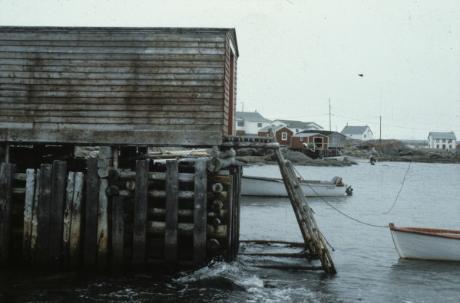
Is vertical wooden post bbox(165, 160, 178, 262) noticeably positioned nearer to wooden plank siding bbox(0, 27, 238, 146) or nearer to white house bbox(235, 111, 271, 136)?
wooden plank siding bbox(0, 27, 238, 146)

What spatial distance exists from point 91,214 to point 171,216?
5.89 ft

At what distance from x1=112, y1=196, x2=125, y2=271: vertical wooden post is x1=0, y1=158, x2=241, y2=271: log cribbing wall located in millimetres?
22

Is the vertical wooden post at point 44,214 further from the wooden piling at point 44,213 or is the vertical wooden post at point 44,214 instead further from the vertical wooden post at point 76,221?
the vertical wooden post at point 76,221

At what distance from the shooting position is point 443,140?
481 feet

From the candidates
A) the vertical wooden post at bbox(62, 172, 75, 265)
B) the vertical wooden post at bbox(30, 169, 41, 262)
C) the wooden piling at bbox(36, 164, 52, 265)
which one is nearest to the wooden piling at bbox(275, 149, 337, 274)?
the vertical wooden post at bbox(62, 172, 75, 265)

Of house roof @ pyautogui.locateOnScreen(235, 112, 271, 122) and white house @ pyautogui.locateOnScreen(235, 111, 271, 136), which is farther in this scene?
house roof @ pyautogui.locateOnScreen(235, 112, 271, 122)

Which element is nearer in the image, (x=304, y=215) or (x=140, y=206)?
(x=140, y=206)

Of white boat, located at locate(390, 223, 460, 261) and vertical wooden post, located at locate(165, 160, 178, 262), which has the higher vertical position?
vertical wooden post, located at locate(165, 160, 178, 262)

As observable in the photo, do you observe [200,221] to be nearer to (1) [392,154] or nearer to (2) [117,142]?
(2) [117,142]

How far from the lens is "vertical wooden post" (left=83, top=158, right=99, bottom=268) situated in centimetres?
1088

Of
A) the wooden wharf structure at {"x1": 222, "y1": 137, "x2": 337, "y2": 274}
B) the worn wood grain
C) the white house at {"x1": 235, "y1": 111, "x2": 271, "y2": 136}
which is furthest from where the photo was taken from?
the white house at {"x1": 235, "y1": 111, "x2": 271, "y2": 136}

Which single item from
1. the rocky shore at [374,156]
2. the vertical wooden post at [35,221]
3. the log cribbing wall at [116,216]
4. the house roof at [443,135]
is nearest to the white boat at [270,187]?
the log cribbing wall at [116,216]

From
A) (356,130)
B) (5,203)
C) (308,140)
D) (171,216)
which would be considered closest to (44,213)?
(5,203)

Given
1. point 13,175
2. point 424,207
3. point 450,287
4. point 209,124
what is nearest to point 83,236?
point 13,175
